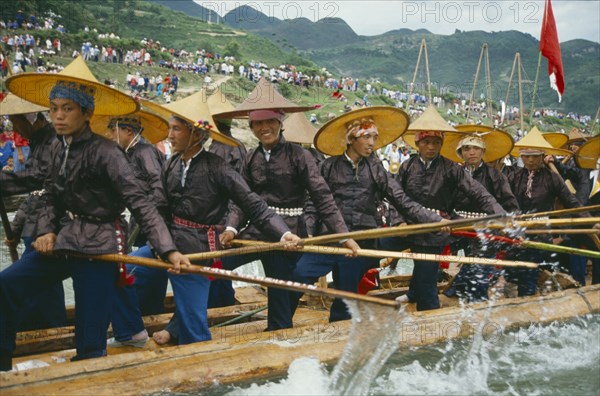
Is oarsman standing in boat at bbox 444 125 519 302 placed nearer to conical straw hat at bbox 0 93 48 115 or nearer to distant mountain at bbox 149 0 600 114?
conical straw hat at bbox 0 93 48 115

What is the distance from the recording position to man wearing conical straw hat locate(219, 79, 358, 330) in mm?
4500

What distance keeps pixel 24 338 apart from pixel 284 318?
1.97 m

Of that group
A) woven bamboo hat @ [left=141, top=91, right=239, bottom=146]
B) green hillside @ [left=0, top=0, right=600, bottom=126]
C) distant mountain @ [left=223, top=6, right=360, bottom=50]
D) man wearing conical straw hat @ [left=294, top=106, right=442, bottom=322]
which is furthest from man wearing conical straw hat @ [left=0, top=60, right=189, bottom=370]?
distant mountain @ [left=223, top=6, right=360, bottom=50]

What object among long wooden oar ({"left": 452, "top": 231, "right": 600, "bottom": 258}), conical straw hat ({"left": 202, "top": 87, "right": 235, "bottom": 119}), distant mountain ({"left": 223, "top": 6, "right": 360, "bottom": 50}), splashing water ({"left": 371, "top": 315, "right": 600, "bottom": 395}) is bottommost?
splashing water ({"left": 371, "top": 315, "right": 600, "bottom": 395})

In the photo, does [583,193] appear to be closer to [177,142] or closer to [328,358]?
[328,358]

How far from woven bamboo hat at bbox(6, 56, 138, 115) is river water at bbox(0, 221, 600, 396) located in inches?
78.7

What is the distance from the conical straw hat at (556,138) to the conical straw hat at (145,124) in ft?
19.4

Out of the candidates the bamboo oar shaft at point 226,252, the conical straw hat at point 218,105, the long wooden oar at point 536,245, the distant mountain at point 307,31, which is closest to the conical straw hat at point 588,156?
the long wooden oar at point 536,245

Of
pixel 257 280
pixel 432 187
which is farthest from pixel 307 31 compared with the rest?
pixel 257 280

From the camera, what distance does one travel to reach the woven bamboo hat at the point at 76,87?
11.3 feet

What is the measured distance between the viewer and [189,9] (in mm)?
184000

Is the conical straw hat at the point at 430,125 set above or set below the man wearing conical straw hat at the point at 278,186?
above

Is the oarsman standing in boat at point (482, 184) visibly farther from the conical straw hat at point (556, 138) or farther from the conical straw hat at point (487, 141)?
the conical straw hat at point (556, 138)

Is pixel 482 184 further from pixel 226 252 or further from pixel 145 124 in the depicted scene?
pixel 145 124
